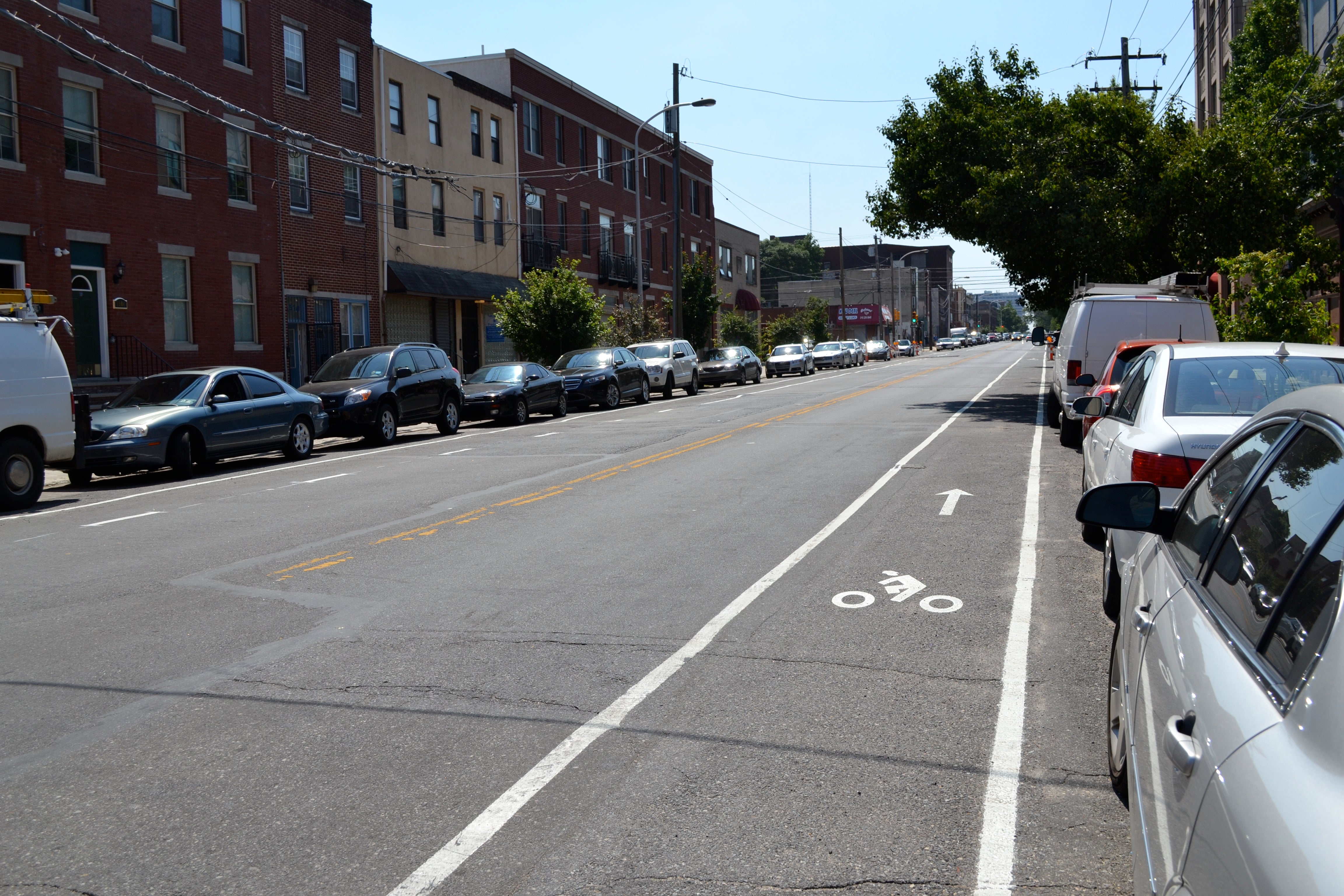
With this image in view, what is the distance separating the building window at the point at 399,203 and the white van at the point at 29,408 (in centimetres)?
1976

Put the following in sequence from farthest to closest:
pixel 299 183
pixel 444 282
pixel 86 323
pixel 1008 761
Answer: pixel 444 282 → pixel 299 183 → pixel 86 323 → pixel 1008 761

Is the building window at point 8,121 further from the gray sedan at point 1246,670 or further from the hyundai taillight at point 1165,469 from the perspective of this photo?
the gray sedan at point 1246,670

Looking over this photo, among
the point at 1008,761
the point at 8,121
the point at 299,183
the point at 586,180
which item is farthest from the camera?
the point at 586,180

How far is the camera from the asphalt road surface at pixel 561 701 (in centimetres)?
404

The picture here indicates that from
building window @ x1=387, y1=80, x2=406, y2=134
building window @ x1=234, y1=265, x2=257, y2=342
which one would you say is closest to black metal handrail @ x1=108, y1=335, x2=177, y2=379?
building window @ x1=234, y1=265, x2=257, y2=342

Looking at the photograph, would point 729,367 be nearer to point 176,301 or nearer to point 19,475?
point 176,301

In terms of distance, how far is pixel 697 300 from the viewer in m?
48.4

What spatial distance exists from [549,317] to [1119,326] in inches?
736

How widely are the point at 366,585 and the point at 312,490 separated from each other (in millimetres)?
6361

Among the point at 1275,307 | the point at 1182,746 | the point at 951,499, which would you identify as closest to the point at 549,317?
the point at 1275,307

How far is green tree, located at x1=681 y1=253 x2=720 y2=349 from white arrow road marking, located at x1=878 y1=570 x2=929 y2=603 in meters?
39.5

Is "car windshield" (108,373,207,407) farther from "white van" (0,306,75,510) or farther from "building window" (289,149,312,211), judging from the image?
"building window" (289,149,312,211)

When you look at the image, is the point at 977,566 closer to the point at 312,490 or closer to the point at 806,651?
the point at 806,651

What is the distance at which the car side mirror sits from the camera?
3.86 metres
